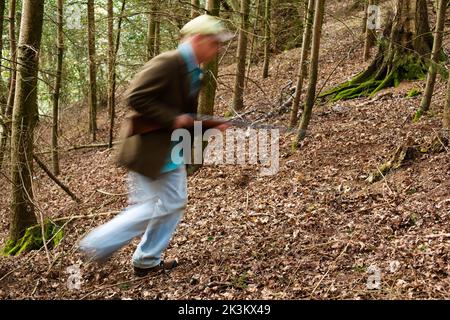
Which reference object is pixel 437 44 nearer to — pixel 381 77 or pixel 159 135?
pixel 381 77

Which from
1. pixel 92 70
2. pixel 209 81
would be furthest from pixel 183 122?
pixel 92 70

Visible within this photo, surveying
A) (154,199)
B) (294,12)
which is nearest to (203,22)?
(154,199)

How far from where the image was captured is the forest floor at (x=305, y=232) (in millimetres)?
4484

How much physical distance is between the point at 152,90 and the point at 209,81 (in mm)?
4205

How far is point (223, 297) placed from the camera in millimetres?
4457

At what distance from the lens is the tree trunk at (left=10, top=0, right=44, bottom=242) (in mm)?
6746

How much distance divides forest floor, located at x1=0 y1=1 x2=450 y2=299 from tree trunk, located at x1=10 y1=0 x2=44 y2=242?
1.09m

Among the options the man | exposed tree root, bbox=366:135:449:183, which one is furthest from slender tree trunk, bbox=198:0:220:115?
the man

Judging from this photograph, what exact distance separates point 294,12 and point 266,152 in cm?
1216

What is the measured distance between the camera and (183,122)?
418 cm

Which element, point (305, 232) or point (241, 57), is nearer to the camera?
point (305, 232)

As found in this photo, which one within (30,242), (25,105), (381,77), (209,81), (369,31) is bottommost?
(30,242)

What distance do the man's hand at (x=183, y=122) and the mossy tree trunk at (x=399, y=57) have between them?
7516mm

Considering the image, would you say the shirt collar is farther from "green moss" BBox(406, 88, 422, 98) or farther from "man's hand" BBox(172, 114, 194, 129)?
"green moss" BBox(406, 88, 422, 98)
